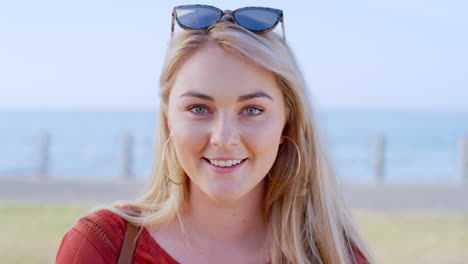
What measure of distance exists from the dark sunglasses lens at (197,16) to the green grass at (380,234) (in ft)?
12.2

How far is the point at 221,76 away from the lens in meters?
2.25

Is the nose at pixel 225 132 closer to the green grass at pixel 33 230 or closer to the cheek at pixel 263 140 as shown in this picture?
the cheek at pixel 263 140

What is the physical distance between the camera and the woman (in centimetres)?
226

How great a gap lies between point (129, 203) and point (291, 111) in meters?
0.72

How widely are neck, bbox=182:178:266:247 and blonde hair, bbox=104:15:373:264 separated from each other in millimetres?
54

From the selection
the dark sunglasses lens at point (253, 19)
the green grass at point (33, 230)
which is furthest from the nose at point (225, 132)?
the green grass at point (33, 230)

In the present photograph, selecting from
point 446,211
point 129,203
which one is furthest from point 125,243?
point 446,211

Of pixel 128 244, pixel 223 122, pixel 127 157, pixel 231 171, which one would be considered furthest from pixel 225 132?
pixel 127 157

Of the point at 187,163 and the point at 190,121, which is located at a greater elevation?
the point at 190,121

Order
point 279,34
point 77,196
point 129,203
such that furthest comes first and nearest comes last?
point 77,196 → point 129,203 → point 279,34

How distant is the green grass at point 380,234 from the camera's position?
660cm

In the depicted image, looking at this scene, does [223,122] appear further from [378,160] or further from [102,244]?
[378,160]

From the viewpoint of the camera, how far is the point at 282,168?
262 cm

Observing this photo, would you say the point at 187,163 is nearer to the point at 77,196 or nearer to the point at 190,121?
the point at 190,121
